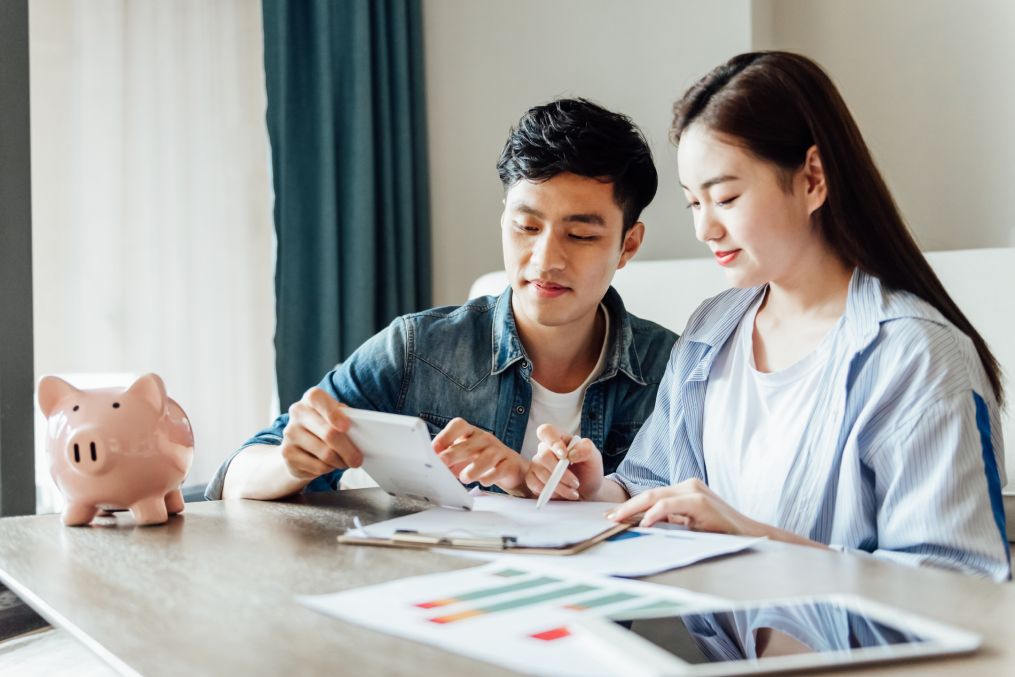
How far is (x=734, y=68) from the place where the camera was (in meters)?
1.22

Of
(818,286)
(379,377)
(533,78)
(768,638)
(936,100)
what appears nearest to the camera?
(768,638)

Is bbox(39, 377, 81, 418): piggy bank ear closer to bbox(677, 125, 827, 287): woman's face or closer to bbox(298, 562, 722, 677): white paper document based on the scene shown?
bbox(298, 562, 722, 677): white paper document

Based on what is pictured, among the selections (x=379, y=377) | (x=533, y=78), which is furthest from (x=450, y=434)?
(x=533, y=78)

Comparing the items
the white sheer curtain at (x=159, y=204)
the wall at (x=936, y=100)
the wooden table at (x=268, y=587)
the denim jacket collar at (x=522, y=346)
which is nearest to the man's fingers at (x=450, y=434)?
the wooden table at (x=268, y=587)

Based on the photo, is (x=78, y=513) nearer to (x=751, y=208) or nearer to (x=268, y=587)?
(x=268, y=587)

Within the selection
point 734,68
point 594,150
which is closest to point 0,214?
point 594,150

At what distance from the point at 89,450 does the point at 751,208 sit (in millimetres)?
780

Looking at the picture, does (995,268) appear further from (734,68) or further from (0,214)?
(0,214)

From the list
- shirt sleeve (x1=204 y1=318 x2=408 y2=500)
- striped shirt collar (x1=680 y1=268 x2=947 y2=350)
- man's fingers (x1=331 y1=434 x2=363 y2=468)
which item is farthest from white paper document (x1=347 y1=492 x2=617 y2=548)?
shirt sleeve (x1=204 y1=318 x2=408 y2=500)

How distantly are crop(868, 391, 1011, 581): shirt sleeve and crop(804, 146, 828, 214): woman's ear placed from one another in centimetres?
30

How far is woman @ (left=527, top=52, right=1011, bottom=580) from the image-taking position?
0.95 meters

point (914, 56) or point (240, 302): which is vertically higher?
point (914, 56)

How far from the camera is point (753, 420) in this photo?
1239 millimetres

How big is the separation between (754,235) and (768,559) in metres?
0.47
